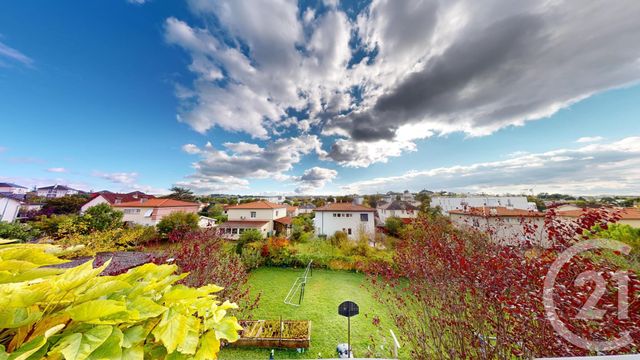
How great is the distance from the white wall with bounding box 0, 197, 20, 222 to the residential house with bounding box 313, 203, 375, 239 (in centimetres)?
2737

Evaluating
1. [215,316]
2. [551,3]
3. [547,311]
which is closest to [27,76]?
[215,316]

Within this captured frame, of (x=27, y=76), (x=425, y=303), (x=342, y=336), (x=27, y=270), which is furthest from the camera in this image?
(x=27, y=76)

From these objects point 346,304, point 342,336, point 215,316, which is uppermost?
point 215,316

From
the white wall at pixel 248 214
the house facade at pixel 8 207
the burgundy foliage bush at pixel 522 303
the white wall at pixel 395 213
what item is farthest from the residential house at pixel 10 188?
the white wall at pixel 395 213

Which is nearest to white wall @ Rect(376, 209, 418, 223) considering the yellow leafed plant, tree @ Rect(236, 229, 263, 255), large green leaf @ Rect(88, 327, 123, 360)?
tree @ Rect(236, 229, 263, 255)

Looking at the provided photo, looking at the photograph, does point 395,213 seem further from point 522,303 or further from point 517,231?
point 522,303

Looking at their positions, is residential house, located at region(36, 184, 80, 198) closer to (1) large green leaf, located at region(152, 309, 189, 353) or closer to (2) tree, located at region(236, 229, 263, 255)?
(2) tree, located at region(236, 229, 263, 255)

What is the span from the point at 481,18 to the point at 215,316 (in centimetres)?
873

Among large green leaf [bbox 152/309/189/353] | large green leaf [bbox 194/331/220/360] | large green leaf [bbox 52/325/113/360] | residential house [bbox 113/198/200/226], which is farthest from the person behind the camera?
residential house [bbox 113/198/200/226]

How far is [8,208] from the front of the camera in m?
17.6

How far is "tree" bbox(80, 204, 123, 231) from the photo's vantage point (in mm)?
14278

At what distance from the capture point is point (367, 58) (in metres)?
8.25

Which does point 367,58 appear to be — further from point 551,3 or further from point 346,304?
point 346,304

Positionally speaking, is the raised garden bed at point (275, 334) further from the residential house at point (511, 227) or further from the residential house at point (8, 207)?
the residential house at point (8, 207)
